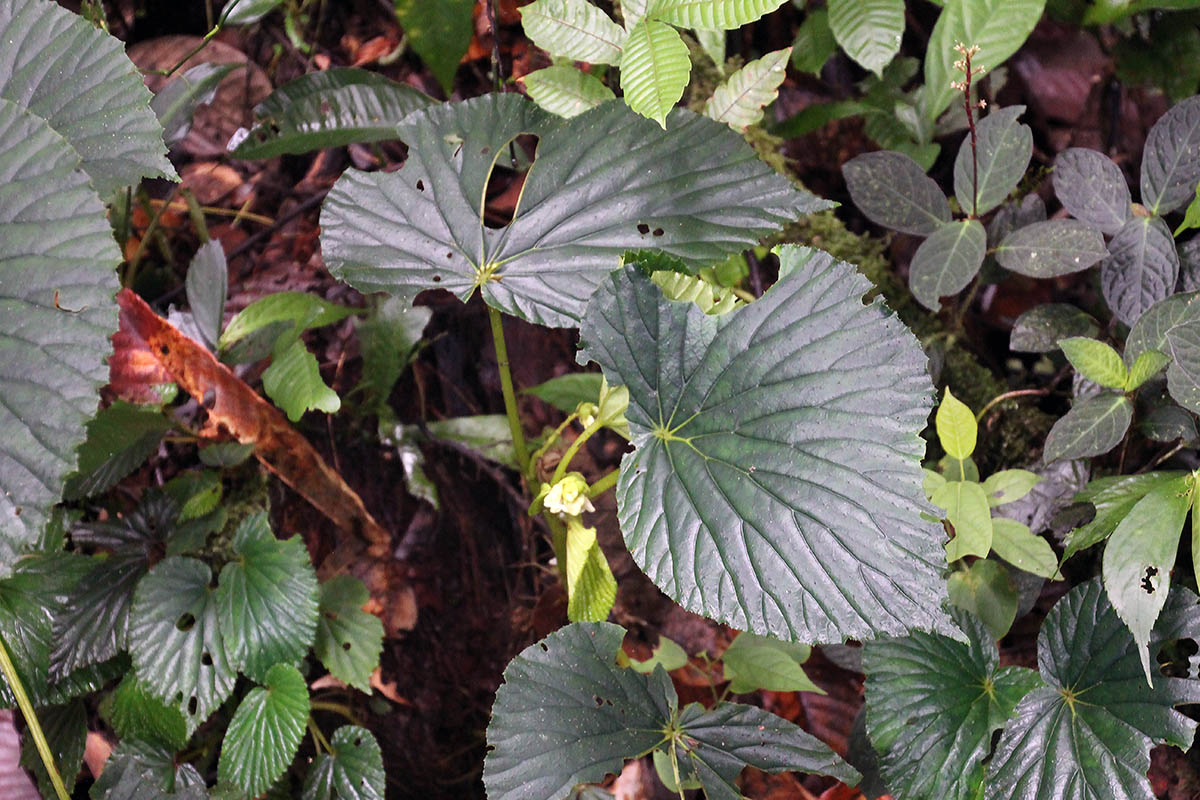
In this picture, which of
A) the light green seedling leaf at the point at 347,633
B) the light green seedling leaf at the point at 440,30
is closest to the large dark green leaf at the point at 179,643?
the light green seedling leaf at the point at 347,633

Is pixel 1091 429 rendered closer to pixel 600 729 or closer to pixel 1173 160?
pixel 1173 160

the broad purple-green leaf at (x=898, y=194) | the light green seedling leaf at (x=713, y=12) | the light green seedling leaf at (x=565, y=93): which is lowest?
the broad purple-green leaf at (x=898, y=194)

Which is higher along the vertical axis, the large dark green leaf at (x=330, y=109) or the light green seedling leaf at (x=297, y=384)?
the large dark green leaf at (x=330, y=109)

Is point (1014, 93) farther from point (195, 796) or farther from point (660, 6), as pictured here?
point (195, 796)

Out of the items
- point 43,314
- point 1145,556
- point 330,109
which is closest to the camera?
point 43,314

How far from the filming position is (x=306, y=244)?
1669mm

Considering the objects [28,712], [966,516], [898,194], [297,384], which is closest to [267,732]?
[28,712]

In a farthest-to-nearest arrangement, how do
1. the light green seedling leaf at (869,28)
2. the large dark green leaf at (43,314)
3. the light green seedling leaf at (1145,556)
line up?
the light green seedling leaf at (869,28), the light green seedling leaf at (1145,556), the large dark green leaf at (43,314)

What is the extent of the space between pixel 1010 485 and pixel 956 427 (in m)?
0.11

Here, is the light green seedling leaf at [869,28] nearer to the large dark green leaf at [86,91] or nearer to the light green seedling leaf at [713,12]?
the light green seedling leaf at [713,12]

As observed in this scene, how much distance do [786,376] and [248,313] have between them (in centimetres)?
90

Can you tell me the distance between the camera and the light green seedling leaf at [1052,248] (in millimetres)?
1126

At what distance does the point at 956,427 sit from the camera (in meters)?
1.05

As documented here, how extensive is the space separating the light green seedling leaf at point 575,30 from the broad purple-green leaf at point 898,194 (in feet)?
1.29
